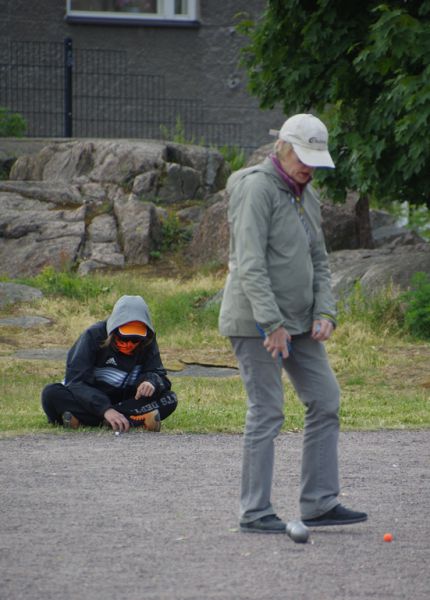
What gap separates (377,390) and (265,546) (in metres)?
5.78

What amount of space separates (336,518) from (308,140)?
169cm

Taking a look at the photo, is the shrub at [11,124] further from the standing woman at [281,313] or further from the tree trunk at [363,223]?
the standing woman at [281,313]

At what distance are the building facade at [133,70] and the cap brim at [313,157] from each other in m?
16.9

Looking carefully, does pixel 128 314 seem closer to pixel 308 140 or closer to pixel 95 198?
pixel 308 140

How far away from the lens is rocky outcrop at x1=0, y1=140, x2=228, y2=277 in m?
17.8

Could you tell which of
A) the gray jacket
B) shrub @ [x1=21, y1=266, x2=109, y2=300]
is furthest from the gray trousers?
shrub @ [x1=21, y1=266, x2=109, y2=300]

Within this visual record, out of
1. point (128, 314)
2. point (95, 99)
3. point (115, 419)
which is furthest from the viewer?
point (95, 99)

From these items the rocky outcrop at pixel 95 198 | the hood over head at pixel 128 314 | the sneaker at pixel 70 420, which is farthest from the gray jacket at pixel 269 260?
the rocky outcrop at pixel 95 198

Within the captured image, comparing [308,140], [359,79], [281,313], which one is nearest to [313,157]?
[308,140]

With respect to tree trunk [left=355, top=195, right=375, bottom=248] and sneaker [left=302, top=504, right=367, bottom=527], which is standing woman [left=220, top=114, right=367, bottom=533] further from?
tree trunk [left=355, top=195, right=375, bottom=248]

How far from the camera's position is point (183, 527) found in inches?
232

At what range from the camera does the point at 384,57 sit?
12969 mm

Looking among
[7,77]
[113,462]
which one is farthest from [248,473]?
[7,77]

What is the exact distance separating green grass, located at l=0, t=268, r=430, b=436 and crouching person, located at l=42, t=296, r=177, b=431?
0.21m
